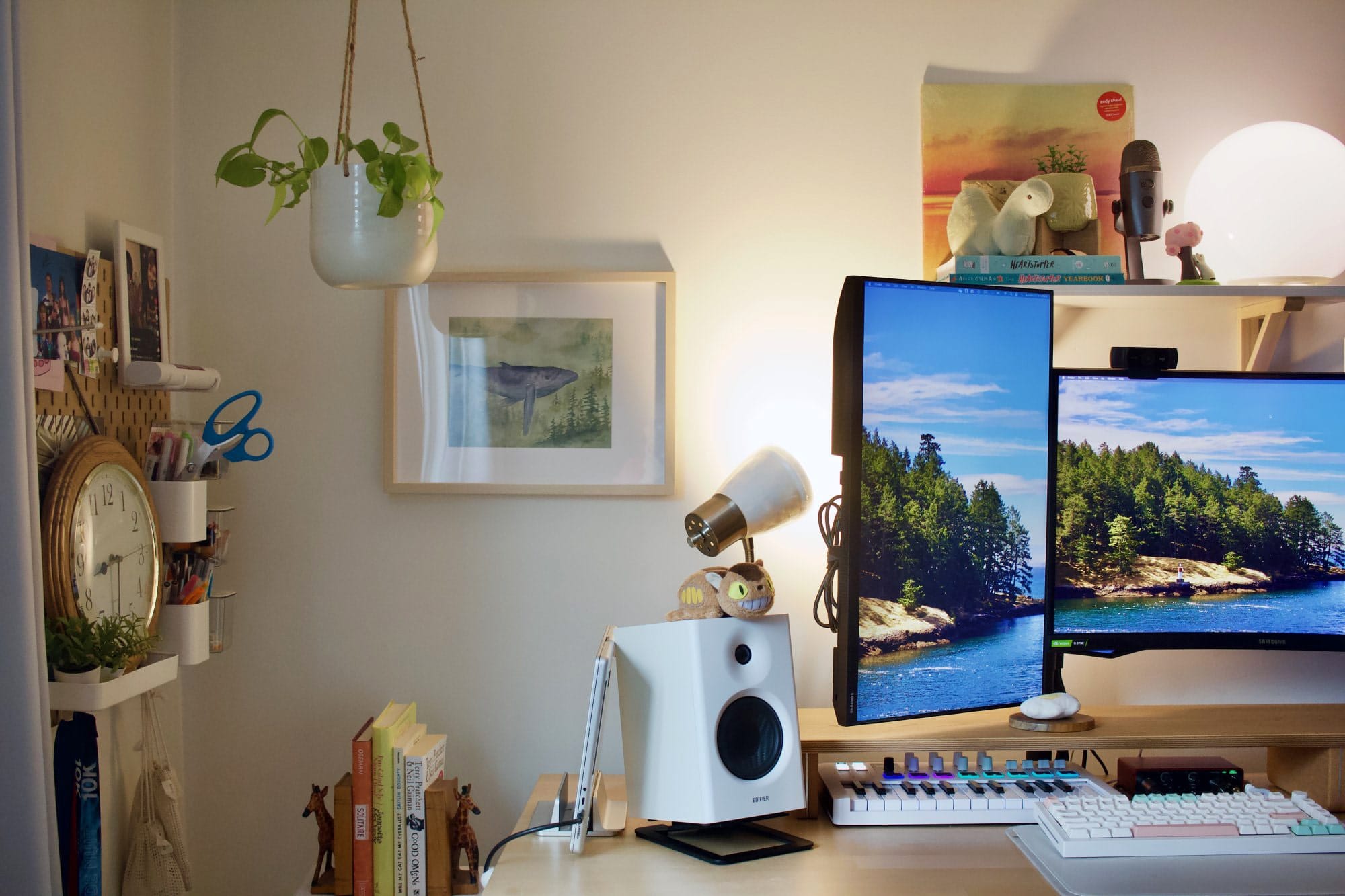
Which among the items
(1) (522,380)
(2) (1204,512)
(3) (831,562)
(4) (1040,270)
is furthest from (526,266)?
(2) (1204,512)

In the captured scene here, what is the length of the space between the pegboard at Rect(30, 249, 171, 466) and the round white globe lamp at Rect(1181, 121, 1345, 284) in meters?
1.71

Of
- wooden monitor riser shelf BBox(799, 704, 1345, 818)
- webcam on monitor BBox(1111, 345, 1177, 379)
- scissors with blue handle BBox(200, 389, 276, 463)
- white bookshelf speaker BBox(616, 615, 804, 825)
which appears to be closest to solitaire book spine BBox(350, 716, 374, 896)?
white bookshelf speaker BBox(616, 615, 804, 825)

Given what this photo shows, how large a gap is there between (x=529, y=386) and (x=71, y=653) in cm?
77

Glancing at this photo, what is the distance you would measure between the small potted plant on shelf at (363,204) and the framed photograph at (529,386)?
1.13ft

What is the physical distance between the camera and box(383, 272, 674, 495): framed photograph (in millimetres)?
1727

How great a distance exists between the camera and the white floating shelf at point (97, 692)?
4.09 ft

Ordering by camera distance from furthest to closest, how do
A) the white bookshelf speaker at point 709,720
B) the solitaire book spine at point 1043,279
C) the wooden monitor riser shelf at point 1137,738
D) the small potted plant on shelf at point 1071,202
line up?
1. the small potted plant on shelf at point 1071,202
2. the solitaire book spine at point 1043,279
3. the wooden monitor riser shelf at point 1137,738
4. the white bookshelf speaker at point 709,720

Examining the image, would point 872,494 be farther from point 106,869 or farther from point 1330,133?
point 106,869

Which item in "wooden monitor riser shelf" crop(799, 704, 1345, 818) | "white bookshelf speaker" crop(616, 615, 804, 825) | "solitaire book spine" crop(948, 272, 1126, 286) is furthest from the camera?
"solitaire book spine" crop(948, 272, 1126, 286)

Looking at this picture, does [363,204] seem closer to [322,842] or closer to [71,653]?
[71,653]

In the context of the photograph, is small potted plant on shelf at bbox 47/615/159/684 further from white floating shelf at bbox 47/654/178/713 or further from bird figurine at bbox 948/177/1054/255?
bird figurine at bbox 948/177/1054/255

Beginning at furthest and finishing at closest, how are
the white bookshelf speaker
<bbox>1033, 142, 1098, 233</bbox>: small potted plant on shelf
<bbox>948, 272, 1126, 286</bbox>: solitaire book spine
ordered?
<bbox>1033, 142, 1098, 233</bbox>: small potted plant on shelf < <bbox>948, 272, 1126, 286</bbox>: solitaire book spine < the white bookshelf speaker

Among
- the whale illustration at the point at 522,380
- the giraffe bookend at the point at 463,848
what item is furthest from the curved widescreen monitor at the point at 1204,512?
the giraffe bookend at the point at 463,848

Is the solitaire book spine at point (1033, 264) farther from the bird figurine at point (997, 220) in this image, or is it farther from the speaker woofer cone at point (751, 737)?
the speaker woofer cone at point (751, 737)
